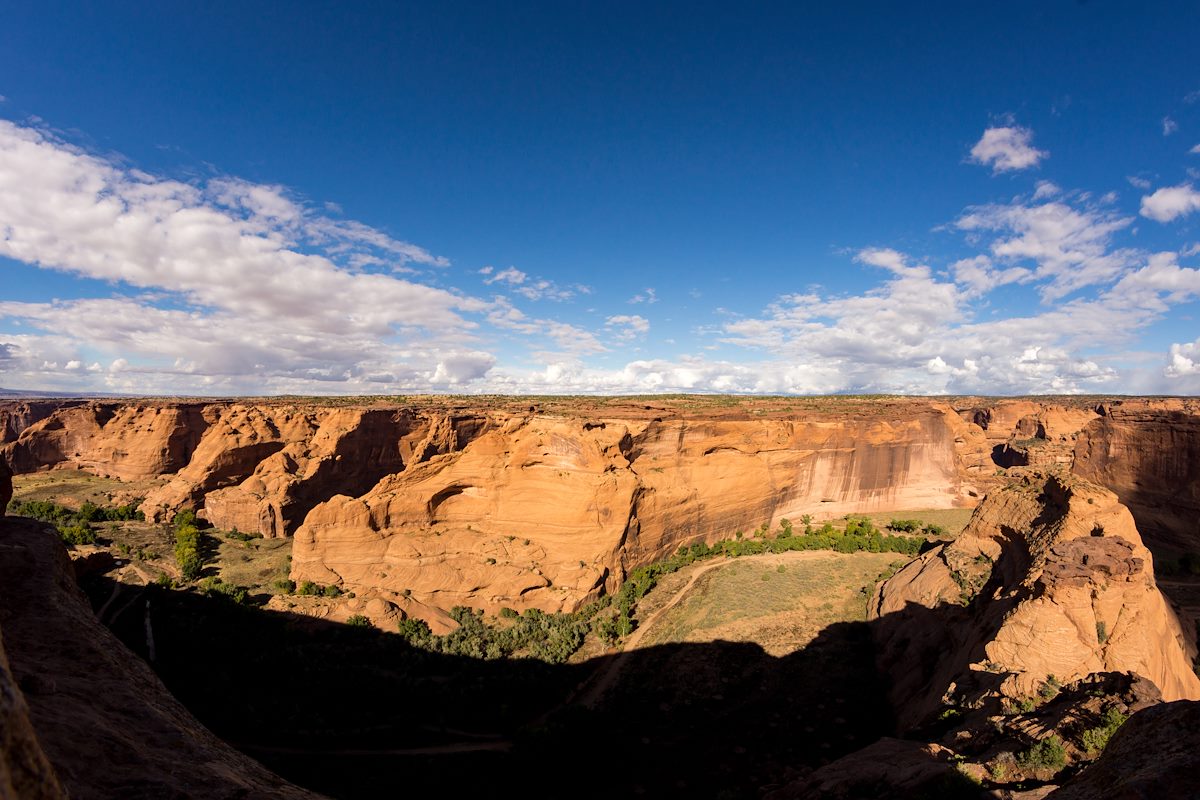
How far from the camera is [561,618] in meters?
25.4

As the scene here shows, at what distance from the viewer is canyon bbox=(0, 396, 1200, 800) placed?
324 inches

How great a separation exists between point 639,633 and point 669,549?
7.83 meters

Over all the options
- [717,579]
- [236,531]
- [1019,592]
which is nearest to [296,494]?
[236,531]

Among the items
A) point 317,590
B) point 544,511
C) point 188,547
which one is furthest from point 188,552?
point 544,511

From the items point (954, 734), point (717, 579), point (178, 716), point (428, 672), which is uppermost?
point (178, 716)

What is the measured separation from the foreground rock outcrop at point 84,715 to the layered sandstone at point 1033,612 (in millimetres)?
16362

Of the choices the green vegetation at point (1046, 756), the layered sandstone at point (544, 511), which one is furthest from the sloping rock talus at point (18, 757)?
the layered sandstone at point (544, 511)

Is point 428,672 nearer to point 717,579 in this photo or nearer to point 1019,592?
point 717,579

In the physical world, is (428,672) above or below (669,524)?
below

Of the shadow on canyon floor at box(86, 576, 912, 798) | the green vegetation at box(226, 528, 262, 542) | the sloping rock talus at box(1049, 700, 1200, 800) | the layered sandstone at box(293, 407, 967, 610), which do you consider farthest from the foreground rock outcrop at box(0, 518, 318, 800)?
the green vegetation at box(226, 528, 262, 542)

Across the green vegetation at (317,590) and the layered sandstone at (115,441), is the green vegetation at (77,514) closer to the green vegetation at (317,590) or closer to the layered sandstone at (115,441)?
the layered sandstone at (115,441)

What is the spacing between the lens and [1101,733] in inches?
353

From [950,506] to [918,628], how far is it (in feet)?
98.5

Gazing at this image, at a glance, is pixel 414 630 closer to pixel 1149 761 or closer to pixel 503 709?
pixel 503 709
